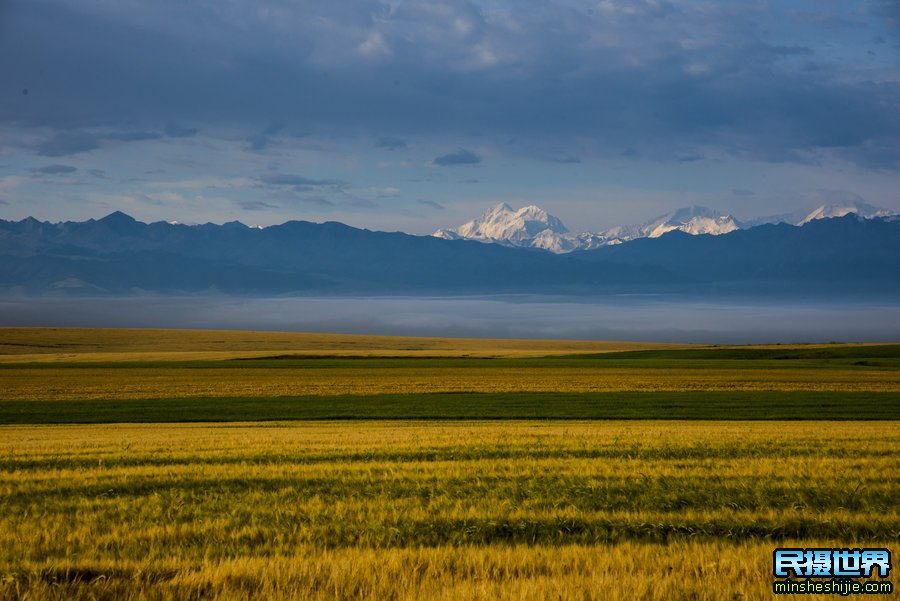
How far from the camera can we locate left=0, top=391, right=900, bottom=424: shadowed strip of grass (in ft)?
122

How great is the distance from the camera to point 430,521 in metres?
8.61

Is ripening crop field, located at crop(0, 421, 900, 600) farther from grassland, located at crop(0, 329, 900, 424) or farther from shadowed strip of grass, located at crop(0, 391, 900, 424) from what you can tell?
grassland, located at crop(0, 329, 900, 424)

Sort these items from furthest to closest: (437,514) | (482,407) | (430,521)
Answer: (482,407) → (437,514) → (430,521)

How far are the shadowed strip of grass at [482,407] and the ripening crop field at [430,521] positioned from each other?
76.3 feet

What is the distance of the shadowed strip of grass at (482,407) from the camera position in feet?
122

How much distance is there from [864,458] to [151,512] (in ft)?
39.8

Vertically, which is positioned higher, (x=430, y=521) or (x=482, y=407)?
(x=430, y=521)

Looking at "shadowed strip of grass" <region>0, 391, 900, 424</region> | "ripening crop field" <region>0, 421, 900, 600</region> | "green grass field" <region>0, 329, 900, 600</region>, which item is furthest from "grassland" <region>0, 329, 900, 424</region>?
"ripening crop field" <region>0, 421, 900, 600</region>

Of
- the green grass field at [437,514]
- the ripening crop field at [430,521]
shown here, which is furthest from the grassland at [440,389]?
the ripening crop field at [430,521]

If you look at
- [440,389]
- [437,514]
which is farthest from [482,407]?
[437,514]

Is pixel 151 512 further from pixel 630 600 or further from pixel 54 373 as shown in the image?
pixel 54 373

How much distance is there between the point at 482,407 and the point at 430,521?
32.2 metres

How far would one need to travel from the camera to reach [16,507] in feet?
30.5

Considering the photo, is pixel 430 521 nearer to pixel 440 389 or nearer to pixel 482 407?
pixel 482 407
